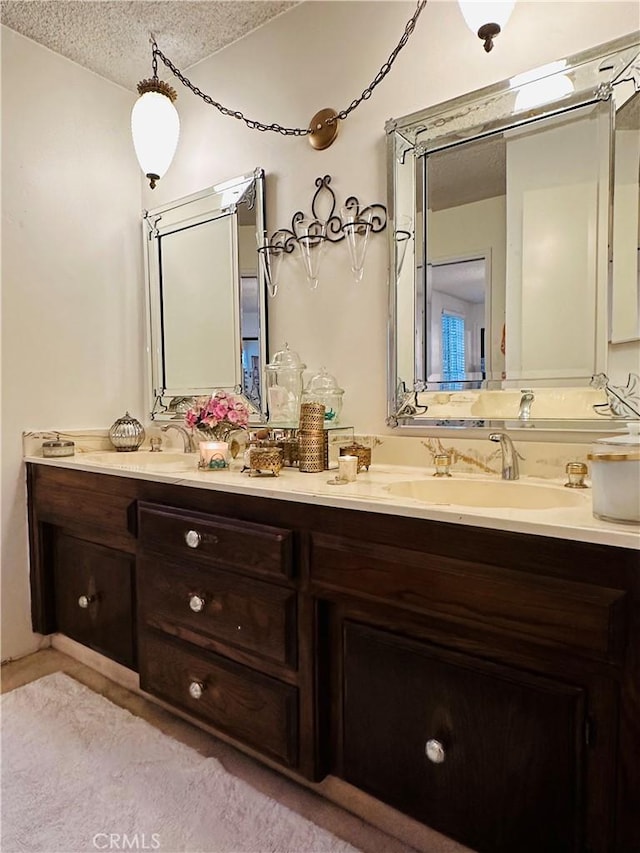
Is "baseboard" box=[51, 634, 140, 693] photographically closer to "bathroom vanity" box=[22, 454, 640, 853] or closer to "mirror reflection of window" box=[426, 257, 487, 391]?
"bathroom vanity" box=[22, 454, 640, 853]

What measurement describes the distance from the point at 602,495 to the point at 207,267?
1.73 m

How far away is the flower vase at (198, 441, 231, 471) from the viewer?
1576 millimetres

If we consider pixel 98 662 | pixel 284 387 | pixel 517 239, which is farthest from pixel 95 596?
pixel 517 239

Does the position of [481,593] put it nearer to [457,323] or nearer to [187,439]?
[457,323]

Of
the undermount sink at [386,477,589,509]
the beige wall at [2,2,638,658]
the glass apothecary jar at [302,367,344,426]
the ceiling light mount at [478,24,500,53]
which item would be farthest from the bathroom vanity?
the ceiling light mount at [478,24,500,53]

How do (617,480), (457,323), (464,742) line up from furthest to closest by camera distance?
(457,323)
(464,742)
(617,480)

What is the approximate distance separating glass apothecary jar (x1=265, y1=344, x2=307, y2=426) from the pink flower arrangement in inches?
5.4

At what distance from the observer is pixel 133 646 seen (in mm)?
1646

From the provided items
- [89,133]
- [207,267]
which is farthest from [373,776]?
[89,133]

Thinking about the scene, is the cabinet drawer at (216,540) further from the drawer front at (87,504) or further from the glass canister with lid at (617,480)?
the glass canister with lid at (617,480)

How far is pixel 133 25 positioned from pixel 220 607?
2.07 m

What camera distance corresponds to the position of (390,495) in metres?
1.15

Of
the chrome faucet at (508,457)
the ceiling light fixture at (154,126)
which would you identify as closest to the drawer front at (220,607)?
the chrome faucet at (508,457)

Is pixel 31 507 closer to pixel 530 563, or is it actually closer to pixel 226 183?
pixel 226 183
